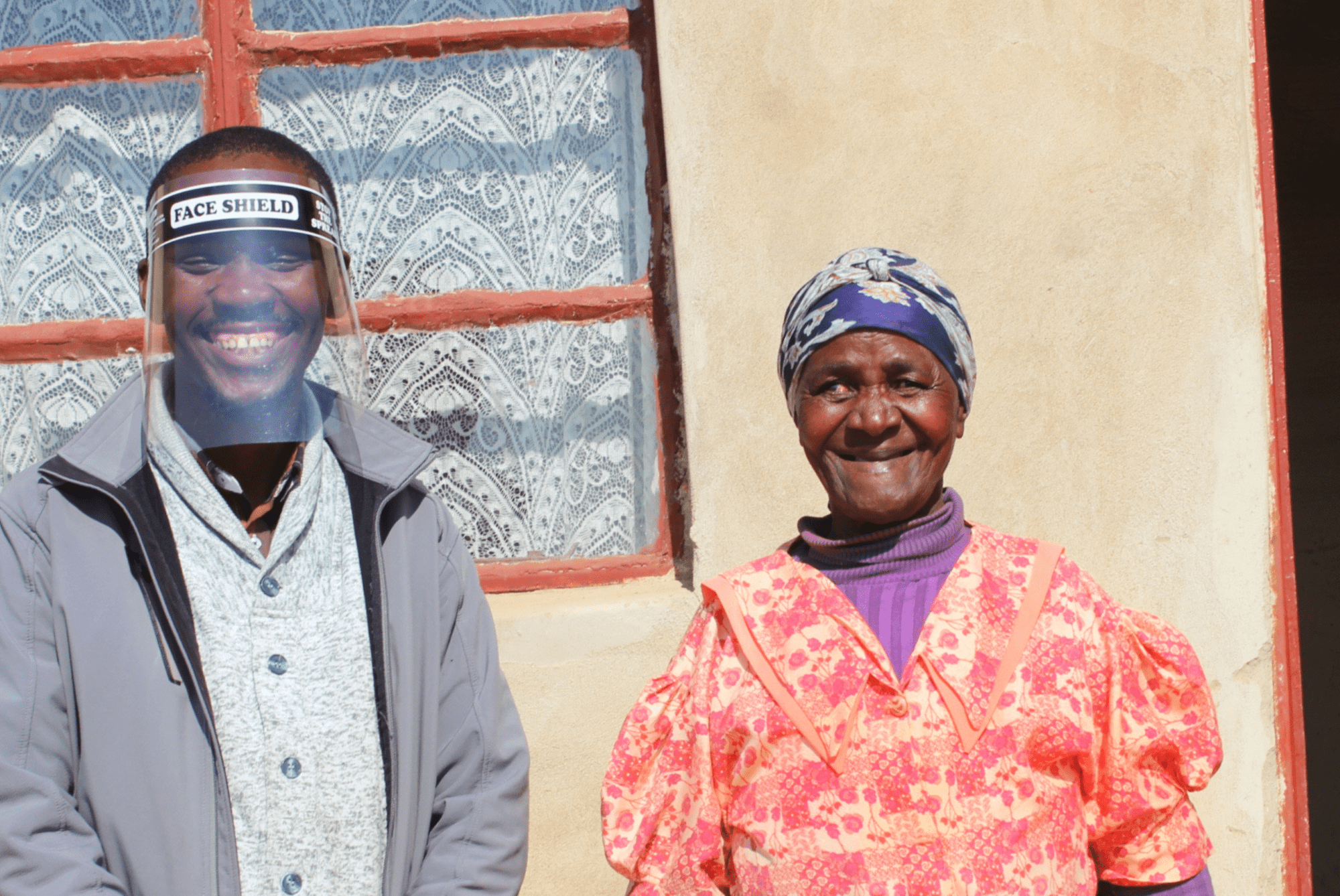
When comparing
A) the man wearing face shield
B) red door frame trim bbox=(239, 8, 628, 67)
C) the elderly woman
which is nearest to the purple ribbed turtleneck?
the elderly woman

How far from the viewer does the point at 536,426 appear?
270cm

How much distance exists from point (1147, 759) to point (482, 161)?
2.02 meters

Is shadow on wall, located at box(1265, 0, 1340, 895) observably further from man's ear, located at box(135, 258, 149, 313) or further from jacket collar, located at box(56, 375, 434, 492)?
man's ear, located at box(135, 258, 149, 313)

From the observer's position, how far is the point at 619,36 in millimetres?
2695

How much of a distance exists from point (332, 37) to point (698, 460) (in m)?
1.41

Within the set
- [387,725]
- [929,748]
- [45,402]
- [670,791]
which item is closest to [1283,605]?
[929,748]

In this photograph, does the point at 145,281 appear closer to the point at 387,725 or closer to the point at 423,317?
the point at 387,725

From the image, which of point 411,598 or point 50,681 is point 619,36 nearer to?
point 411,598

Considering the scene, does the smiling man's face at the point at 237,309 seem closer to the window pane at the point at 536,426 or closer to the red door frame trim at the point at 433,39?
the window pane at the point at 536,426

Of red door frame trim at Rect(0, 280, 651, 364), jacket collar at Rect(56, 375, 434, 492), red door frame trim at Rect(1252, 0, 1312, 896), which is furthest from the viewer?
red door frame trim at Rect(0, 280, 651, 364)

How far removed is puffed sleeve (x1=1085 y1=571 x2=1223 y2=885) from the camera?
1506 millimetres

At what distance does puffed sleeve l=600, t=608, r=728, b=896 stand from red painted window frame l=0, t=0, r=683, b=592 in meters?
1.02

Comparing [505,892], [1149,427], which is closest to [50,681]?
[505,892]

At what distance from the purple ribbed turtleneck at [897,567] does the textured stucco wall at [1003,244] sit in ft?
2.84
